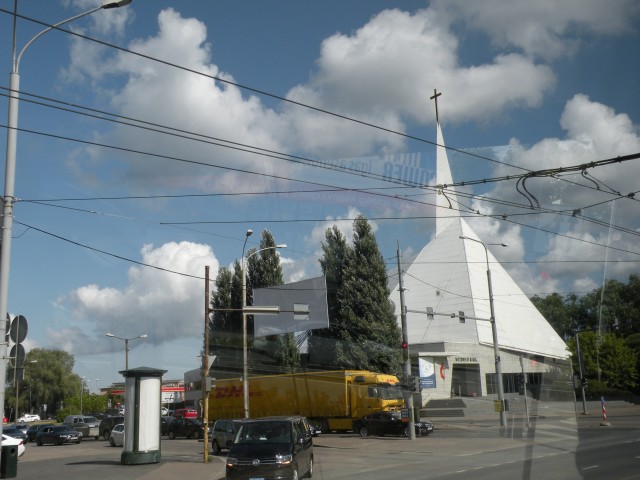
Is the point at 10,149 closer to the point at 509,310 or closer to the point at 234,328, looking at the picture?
the point at 234,328

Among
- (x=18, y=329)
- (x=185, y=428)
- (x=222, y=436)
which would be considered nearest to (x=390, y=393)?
(x=222, y=436)

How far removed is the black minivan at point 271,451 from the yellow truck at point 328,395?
21375 millimetres

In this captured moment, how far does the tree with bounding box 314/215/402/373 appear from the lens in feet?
155

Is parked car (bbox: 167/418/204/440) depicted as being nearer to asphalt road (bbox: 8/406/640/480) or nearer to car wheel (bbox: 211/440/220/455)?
car wheel (bbox: 211/440/220/455)

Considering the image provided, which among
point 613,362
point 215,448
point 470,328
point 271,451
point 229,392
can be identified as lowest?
point 215,448

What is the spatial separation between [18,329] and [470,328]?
54823 millimetres

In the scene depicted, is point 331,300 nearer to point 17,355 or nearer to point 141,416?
point 141,416

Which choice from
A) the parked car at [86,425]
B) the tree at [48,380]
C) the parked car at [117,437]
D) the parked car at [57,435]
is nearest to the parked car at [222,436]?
the parked car at [117,437]

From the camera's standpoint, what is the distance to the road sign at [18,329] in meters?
14.4

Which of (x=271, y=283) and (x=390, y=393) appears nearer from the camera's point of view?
(x=390, y=393)

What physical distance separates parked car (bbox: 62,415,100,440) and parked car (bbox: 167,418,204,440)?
7955mm


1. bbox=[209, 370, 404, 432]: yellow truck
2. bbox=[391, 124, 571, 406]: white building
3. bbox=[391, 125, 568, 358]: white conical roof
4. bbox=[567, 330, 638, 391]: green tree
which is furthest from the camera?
bbox=[391, 125, 568, 358]: white conical roof

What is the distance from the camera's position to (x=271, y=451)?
14945 millimetres

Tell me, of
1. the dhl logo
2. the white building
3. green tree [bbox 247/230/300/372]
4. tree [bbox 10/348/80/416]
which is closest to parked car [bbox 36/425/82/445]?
the dhl logo
